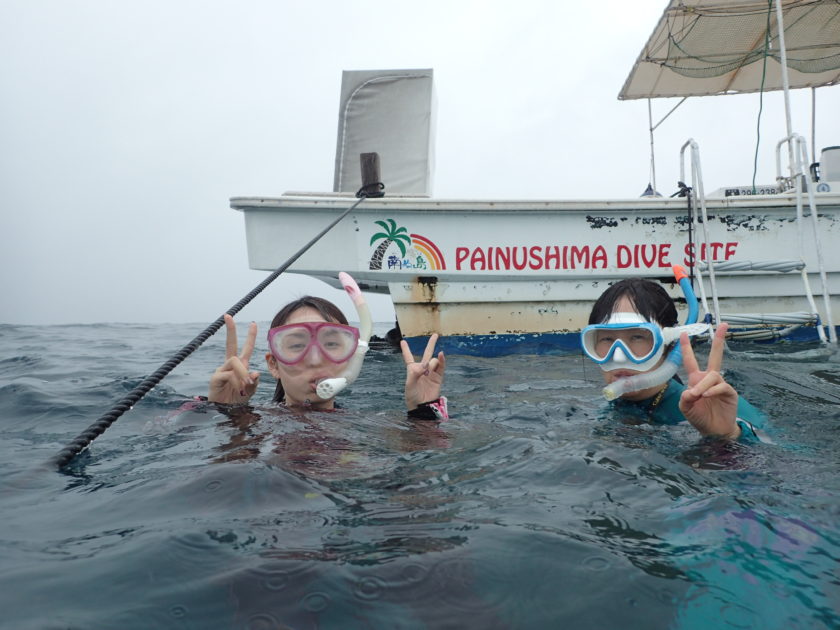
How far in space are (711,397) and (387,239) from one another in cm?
428

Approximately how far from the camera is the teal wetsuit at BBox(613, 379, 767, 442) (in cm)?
247

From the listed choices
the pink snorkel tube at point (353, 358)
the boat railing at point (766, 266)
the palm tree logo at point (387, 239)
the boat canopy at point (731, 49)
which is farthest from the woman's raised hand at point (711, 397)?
the boat canopy at point (731, 49)

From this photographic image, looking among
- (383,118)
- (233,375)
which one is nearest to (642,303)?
(233,375)

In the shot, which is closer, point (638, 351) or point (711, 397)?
point (711, 397)

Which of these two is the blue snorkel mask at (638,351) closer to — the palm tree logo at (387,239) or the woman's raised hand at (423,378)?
the woman's raised hand at (423,378)

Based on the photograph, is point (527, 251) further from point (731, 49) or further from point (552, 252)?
point (731, 49)

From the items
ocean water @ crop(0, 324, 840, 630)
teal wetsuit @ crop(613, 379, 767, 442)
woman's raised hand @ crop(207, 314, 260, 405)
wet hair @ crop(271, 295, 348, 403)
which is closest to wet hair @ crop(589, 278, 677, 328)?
teal wetsuit @ crop(613, 379, 767, 442)

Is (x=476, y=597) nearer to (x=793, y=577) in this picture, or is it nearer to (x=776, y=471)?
(x=793, y=577)

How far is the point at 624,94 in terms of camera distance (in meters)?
8.43

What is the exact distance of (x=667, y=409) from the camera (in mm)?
2670

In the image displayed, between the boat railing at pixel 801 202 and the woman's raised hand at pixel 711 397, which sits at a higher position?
the boat railing at pixel 801 202

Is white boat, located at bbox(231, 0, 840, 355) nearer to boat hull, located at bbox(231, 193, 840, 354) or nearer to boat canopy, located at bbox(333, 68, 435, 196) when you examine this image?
boat hull, located at bbox(231, 193, 840, 354)

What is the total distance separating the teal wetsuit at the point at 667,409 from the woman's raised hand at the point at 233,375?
1.77 metres

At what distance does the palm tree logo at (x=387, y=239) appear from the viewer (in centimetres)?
591
